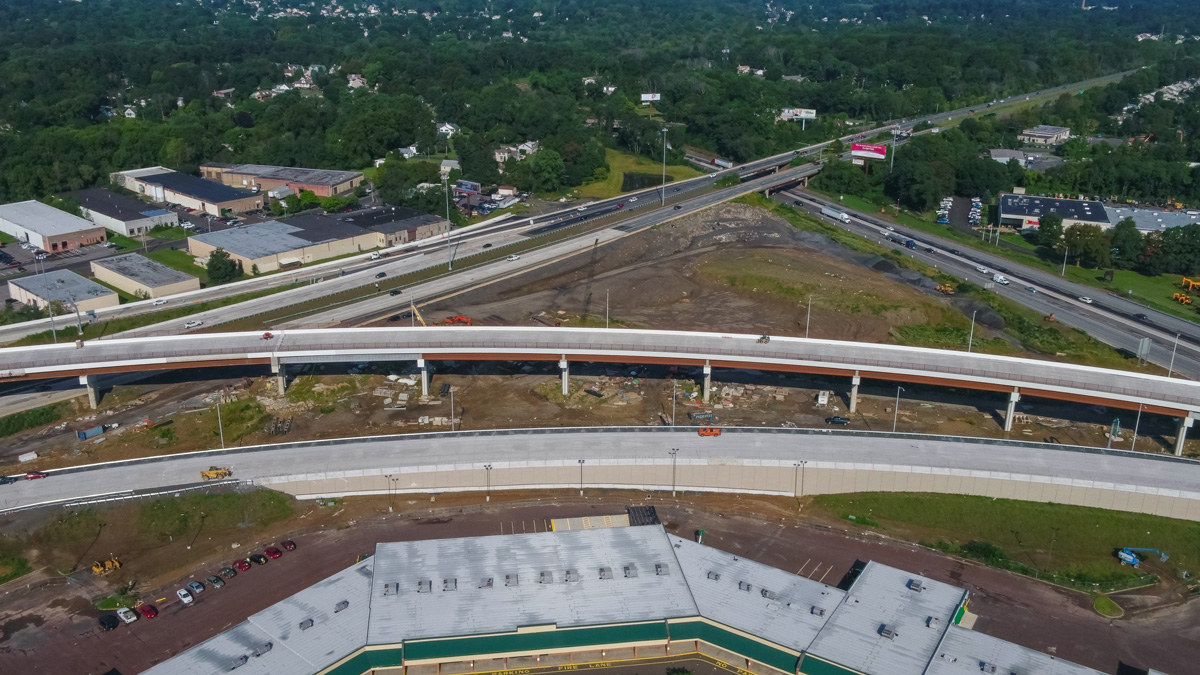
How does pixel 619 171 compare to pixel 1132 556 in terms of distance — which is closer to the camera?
pixel 1132 556

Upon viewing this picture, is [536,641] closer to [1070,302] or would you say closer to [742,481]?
[742,481]

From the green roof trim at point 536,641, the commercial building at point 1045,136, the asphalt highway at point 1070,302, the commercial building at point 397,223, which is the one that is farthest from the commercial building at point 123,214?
the commercial building at point 1045,136

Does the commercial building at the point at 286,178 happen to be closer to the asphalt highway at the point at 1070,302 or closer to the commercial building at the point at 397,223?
the commercial building at the point at 397,223

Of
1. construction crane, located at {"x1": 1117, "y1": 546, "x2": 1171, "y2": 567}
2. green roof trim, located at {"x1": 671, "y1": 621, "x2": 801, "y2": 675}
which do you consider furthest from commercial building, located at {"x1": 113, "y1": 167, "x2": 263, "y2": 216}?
construction crane, located at {"x1": 1117, "y1": 546, "x2": 1171, "y2": 567}

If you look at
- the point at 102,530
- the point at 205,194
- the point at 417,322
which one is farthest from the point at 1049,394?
the point at 205,194

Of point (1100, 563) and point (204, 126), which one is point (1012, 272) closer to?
point (1100, 563)

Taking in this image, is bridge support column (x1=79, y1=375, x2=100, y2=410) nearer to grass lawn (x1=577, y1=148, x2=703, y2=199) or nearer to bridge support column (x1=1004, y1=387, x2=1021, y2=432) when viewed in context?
bridge support column (x1=1004, y1=387, x2=1021, y2=432)

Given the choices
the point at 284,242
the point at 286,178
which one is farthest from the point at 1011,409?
the point at 286,178
